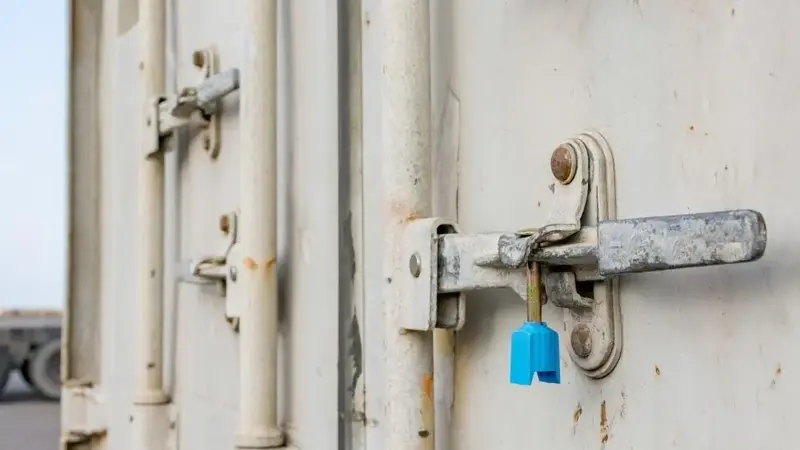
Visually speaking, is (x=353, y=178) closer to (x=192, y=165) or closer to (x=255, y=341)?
(x=255, y=341)

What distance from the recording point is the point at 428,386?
64 centimetres

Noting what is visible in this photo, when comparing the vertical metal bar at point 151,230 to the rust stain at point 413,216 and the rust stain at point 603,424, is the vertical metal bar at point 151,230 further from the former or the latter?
the rust stain at point 603,424

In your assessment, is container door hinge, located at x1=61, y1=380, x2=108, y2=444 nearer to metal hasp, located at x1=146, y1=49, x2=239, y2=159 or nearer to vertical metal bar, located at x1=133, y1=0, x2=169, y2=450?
vertical metal bar, located at x1=133, y1=0, x2=169, y2=450

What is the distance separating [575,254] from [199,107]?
2.26 ft

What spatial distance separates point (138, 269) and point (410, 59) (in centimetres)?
74

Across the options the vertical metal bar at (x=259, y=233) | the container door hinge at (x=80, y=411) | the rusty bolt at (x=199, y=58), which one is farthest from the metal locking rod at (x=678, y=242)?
the container door hinge at (x=80, y=411)

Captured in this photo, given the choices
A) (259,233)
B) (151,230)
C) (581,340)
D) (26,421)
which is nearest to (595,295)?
(581,340)

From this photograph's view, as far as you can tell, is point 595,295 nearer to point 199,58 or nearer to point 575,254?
point 575,254

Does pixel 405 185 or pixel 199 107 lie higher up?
pixel 199 107

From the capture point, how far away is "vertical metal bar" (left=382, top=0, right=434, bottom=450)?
64 centimetres

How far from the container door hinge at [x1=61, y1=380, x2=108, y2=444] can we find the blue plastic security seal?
1.14 meters

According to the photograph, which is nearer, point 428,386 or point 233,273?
point 428,386

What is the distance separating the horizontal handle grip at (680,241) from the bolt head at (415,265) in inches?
6.5

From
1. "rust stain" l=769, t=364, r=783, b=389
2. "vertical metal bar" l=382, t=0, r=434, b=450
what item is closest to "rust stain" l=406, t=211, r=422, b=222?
"vertical metal bar" l=382, t=0, r=434, b=450
